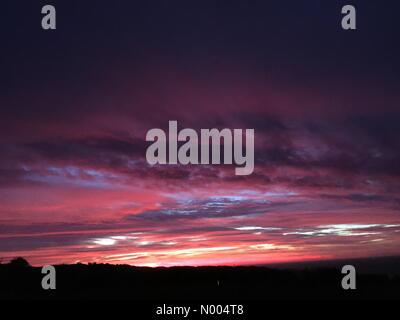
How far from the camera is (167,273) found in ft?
110

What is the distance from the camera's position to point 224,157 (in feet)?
81.5

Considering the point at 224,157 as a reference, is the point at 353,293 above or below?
below

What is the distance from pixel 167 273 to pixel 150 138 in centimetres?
1135
